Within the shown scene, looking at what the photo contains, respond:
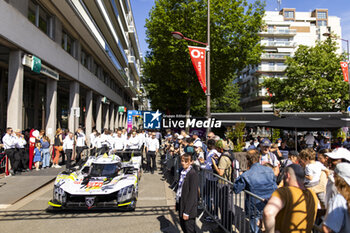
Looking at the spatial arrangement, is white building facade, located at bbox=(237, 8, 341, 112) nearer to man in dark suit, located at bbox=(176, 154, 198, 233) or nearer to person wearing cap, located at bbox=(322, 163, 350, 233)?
man in dark suit, located at bbox=(176, 154, 198, 233)

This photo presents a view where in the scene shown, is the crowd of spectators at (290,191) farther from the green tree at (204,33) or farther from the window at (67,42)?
the green tree at (204,33)

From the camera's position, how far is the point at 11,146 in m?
9.84

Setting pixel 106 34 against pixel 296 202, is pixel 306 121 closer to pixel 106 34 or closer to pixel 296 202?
pixel 296 202

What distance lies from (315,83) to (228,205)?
81.3 feet

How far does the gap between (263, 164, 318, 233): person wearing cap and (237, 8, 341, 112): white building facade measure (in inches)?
2026

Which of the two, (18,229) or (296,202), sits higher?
(296,202)

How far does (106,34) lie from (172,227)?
988 inches

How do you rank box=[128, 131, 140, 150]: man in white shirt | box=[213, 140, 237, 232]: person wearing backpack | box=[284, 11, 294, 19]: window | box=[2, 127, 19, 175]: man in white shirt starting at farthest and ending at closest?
1. box=[284, 11, 294, 19]: window
2. box=[128, 131, 140, 150]: man in white shirt
3. box=[2, 127, 19, 175]: man in white shirt
4. box=[213, 140, 237, 232]: person wearing backpack

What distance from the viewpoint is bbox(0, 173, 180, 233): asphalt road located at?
5.02 m

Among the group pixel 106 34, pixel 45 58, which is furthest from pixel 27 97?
pixel 106 34

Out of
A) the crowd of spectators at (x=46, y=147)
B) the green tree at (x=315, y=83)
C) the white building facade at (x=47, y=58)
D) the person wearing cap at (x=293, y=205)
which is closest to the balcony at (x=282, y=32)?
the green tree at (x=315, y=83)

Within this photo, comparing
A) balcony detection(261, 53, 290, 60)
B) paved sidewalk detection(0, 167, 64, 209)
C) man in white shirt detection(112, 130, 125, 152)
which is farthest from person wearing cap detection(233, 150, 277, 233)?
balcony detection(261, 53, 290, 60)

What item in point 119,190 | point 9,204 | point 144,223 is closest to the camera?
point 144,223

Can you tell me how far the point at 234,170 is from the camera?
6.04 meters
